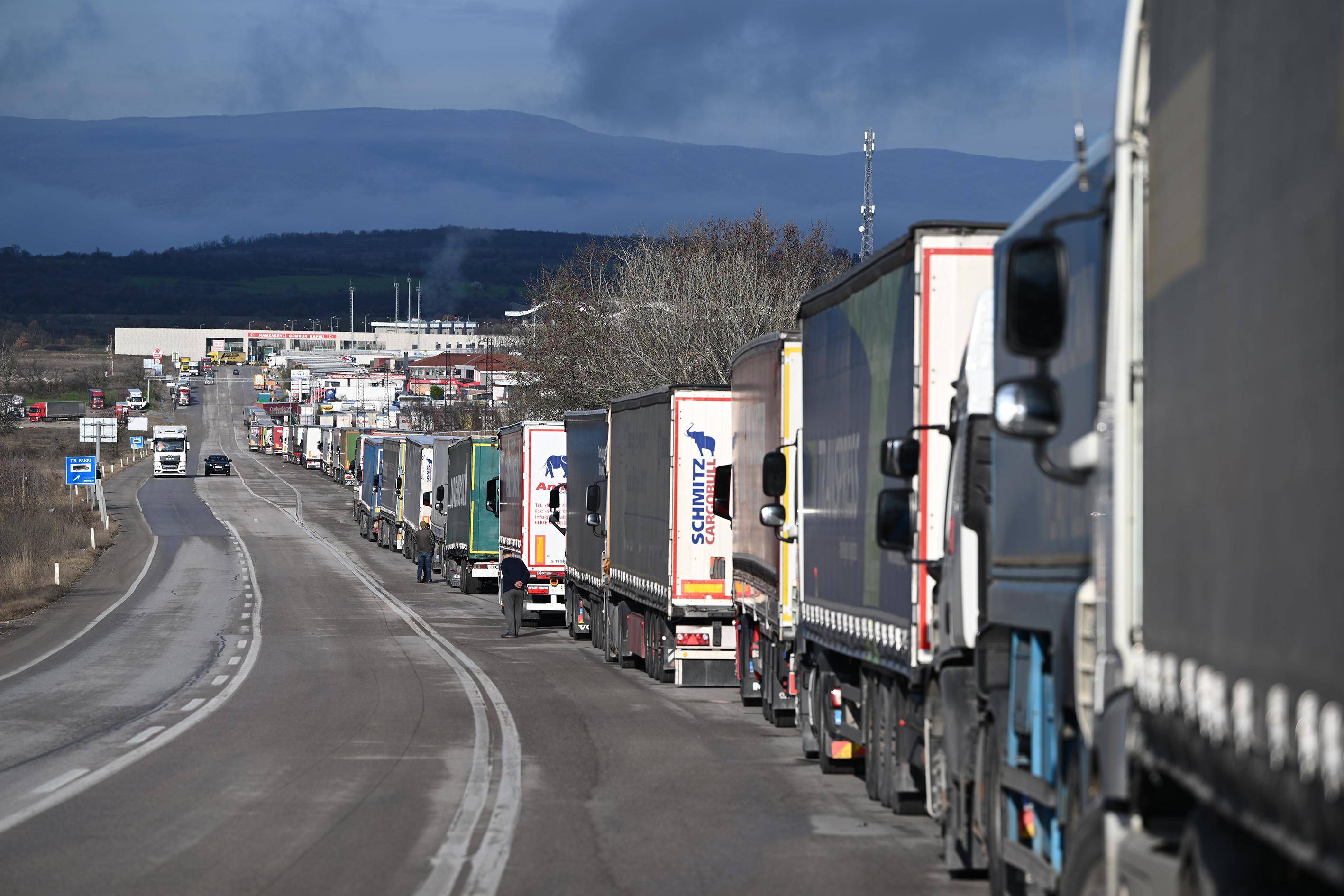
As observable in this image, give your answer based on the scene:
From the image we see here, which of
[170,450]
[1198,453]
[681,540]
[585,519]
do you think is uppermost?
[170,450]

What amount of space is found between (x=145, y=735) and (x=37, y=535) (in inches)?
1499

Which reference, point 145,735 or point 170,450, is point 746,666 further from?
point 170,450

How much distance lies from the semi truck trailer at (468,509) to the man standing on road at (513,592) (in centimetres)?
469

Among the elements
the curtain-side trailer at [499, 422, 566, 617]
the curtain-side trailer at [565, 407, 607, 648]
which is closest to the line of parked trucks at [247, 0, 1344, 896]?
the curtain-side trailer at [565, 407, 607, 648]

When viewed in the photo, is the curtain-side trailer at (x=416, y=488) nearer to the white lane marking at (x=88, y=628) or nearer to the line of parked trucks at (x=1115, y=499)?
the white lane marking at (x=88, y=628)

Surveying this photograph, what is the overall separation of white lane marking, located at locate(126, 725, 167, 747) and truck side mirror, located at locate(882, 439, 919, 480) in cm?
819

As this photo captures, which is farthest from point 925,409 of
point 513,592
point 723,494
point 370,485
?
point 370,485

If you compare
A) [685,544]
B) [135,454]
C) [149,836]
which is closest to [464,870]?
[149,836]

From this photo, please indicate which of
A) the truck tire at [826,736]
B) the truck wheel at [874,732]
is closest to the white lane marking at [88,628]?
the truck tire at [826,736]

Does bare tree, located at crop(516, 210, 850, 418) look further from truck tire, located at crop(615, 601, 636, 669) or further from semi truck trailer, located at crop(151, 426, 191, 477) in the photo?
semi truck trailer, located at crop(151, 426, 191, 477)

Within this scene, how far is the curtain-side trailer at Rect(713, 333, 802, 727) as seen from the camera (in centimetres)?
1487

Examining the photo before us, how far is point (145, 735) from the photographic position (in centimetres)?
1533

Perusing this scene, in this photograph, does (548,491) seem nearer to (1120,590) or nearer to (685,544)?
(685,544)

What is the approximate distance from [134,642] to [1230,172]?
25042mm
